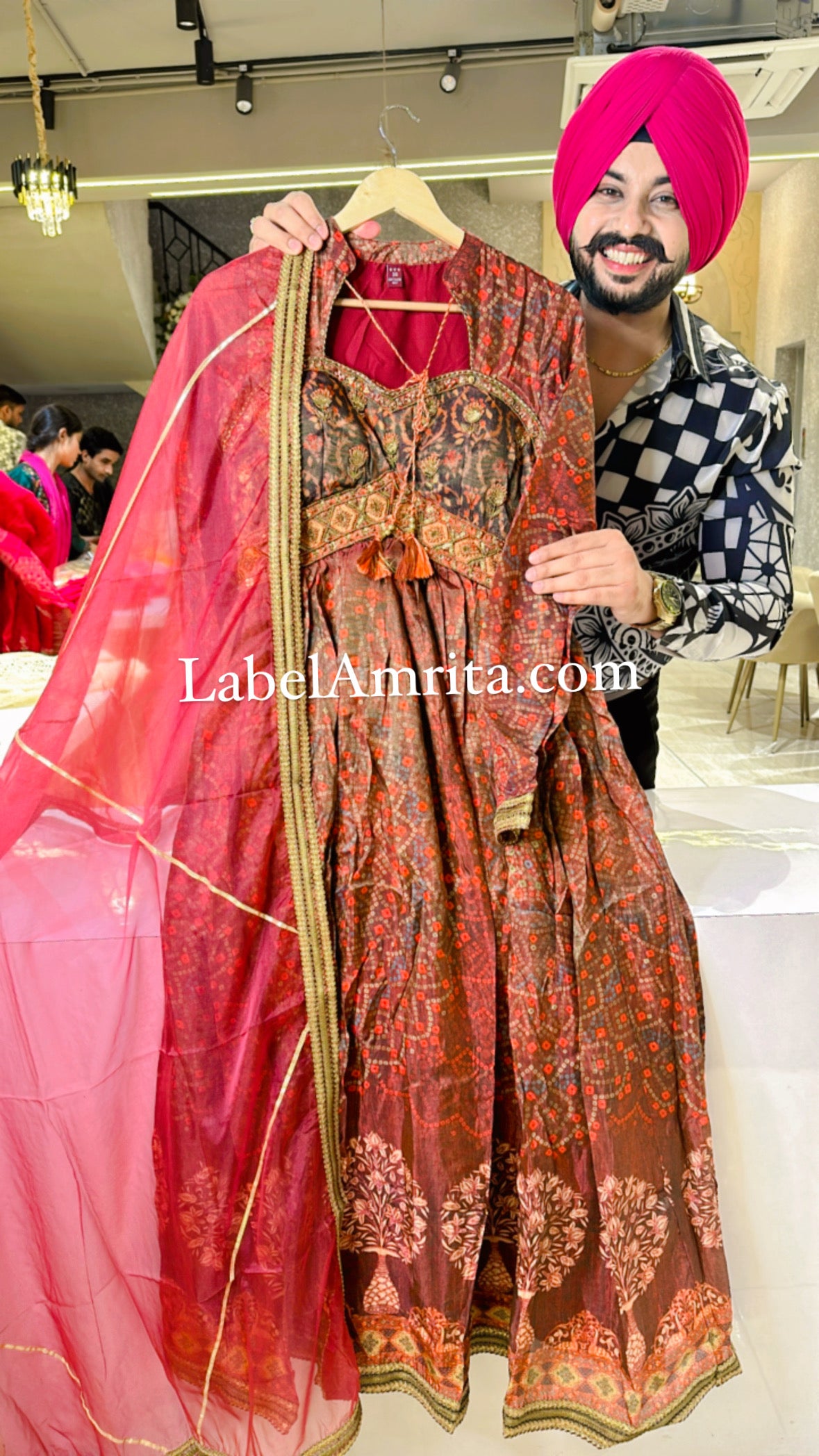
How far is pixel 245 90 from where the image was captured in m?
5.93

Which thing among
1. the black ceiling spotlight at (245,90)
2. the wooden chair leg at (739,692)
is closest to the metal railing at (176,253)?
the black ceiling spotlight at (245,90)

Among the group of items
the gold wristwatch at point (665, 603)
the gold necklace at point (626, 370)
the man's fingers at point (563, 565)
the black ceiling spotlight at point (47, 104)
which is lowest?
the gold wristwatch at point (665, 603)

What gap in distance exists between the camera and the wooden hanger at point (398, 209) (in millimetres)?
1113

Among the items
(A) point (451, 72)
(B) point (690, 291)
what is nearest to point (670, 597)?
(A) point (451, 72)

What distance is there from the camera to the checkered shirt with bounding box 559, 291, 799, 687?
4.44 feet

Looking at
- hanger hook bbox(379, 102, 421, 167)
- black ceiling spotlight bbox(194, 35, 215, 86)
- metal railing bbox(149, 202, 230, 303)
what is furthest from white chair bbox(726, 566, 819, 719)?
metal railing bbox(149, 202, 230, 303)

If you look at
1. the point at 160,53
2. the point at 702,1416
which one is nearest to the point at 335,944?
→ the point at 702,1416

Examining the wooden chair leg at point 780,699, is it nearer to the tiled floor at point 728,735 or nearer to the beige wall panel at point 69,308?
the tiled floor at point 728,735

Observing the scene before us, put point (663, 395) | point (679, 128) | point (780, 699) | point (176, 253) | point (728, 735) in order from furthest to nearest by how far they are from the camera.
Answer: point (176, 253) < point (728, 735) < point (780, 699) < point (663, 395) < point (679, 128)

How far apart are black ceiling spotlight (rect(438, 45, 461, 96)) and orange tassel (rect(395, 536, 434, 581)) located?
19.0 ft

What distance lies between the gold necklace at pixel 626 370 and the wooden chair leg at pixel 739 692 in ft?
13.4

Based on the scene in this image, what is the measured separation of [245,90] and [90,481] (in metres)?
2.34

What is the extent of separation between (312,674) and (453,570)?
7.5 inches

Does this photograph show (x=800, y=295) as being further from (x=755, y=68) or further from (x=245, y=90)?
(x=245, y=90)
